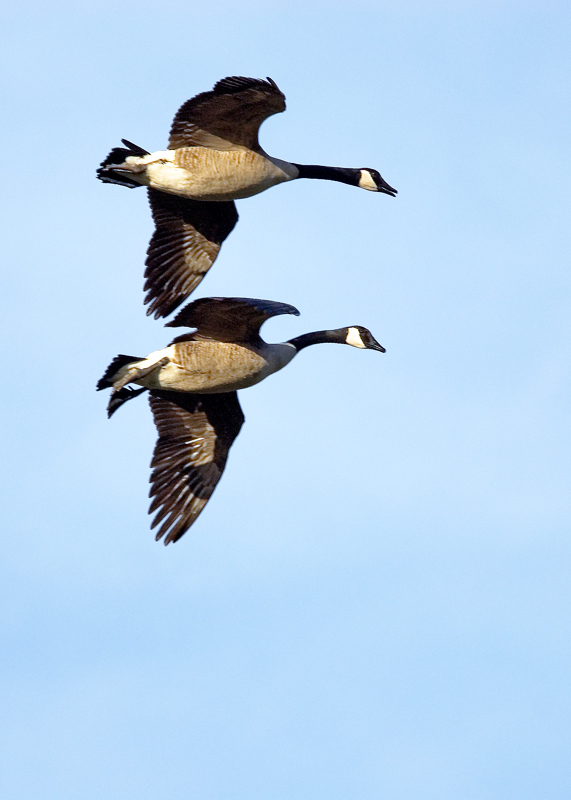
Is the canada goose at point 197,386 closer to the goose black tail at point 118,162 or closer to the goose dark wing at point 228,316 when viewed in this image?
the goose dark wing at point 228,316

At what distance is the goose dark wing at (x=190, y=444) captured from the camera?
1831 cm

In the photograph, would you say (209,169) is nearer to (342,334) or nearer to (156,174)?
(156,174)

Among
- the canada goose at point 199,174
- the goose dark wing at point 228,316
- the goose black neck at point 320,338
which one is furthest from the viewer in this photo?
the goose black neck at point 320,338

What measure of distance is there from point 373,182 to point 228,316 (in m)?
4.14

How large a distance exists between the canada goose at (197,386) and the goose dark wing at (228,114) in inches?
76.6

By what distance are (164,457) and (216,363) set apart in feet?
4.97

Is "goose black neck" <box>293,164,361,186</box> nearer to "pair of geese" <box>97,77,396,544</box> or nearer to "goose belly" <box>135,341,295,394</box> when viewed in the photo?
"pair of geese" <box>97,77,396,544</box>

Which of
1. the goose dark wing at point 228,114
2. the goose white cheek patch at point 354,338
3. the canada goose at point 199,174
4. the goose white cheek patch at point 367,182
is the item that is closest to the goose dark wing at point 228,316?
the canada goose at point 199,174

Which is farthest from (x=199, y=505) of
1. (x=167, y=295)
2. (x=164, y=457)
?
(x=167, y=295)

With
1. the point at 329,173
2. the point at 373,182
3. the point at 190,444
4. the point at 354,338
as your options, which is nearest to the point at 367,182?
the point at 373,182

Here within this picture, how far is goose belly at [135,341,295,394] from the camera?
1750 centimetres

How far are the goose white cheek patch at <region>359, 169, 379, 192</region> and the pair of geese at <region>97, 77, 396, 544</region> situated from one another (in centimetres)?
160

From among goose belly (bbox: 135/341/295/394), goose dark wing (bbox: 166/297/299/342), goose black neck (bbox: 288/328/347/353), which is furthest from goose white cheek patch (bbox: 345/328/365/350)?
goose dark wing (bbox: 166/297/299/342)

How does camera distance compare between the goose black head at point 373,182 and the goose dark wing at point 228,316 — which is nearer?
the goose dark wing at point 228,316
